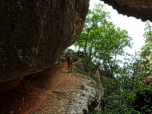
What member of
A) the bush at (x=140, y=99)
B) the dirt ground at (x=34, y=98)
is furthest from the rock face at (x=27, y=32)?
the bush at (x=140, y=99)

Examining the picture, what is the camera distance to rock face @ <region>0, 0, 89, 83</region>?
3373 millimetres

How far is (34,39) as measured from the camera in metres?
4.35

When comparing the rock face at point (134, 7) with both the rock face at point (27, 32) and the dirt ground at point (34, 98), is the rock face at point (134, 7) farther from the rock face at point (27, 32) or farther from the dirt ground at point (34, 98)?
the dirt ground at point (34, 98)

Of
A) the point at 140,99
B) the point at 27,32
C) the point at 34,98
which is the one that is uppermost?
the point at 27,32

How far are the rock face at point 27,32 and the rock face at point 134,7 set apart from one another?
2919 millimetres

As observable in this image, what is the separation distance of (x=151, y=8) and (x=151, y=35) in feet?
62.1

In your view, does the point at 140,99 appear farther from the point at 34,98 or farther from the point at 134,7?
the point at 34,98

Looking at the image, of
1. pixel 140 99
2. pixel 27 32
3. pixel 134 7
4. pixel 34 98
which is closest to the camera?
pixel 27 32

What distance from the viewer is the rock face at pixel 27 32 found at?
3373 mm

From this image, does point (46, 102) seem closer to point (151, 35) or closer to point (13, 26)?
point (13, 26)

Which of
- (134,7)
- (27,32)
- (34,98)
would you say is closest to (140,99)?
(134,7)

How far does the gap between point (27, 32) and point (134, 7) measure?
5979 mm

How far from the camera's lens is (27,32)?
398 cm

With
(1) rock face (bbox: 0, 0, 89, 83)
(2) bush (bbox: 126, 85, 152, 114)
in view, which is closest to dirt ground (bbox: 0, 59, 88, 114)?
(1) rock face (bbox: 0, 0, 89, 83)
